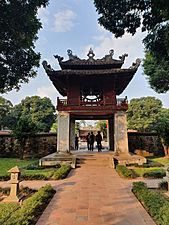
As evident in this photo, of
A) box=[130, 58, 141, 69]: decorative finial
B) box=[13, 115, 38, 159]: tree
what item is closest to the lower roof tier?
box=[130, 58, 141, 69]: decorative finial

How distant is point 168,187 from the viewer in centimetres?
668

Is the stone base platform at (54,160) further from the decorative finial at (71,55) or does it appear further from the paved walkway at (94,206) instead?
the decorative finial at (71,55)

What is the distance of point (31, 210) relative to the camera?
176 inches

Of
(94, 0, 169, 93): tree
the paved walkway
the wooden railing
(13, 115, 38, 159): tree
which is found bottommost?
the paved walkway

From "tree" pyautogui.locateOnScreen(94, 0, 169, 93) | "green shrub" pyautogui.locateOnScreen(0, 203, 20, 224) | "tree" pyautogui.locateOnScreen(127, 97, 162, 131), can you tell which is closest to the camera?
"green shrub" pyautogui.locateOnScreen(0, 203, 20, 224)

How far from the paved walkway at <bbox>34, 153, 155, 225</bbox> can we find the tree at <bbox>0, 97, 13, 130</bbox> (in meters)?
35.3

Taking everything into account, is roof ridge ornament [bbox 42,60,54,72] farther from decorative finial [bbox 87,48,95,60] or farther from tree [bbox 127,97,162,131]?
tree [bbox 127,97,162,131]

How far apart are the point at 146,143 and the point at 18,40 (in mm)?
16253

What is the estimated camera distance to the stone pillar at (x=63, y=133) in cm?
1485

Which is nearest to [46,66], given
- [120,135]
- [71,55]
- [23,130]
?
[71,55]

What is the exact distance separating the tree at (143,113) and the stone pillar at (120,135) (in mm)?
25141

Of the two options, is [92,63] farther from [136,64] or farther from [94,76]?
[136,64]

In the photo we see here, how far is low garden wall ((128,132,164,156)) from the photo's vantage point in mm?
21250

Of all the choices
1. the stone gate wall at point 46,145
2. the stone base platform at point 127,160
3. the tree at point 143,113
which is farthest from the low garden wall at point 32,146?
the tree at point 143,113
